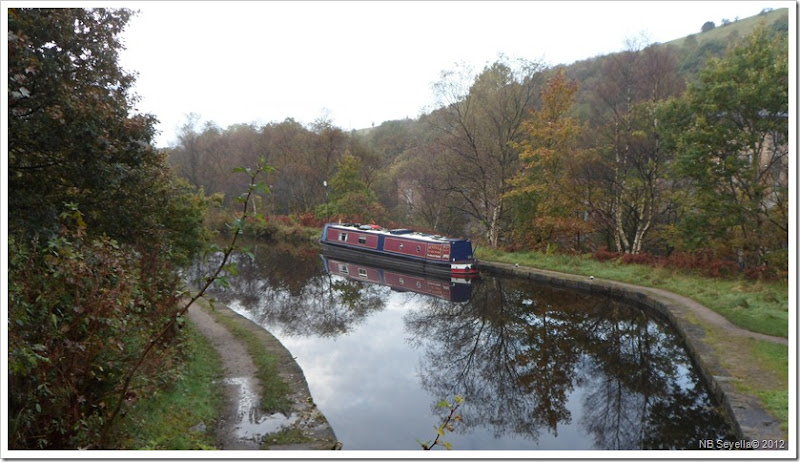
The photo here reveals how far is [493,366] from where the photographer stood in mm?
8984

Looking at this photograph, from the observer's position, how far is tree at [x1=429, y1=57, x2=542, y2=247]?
20422mm

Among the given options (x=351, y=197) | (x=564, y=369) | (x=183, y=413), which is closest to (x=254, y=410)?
(x=183, y=413)

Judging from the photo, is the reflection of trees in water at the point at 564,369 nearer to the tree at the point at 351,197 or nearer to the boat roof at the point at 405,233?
the boat roof at the point at 405,233

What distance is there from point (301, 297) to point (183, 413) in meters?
9.53

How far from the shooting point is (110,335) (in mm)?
4113

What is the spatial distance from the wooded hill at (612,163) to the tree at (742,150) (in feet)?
0.11

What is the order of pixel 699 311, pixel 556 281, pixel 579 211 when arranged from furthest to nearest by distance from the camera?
pixel 579 211 < pixel 556 281 < pixel 699 311

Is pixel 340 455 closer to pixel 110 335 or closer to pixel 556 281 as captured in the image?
pixel 110 335

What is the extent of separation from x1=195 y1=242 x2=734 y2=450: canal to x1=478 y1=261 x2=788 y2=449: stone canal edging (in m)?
0.30

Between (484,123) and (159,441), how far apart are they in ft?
62.1

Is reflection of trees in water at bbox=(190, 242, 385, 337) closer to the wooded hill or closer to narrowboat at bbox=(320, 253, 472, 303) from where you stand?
narrowboat at bbox=(320, 253, 472, 303)

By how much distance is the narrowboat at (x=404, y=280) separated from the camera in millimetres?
15525

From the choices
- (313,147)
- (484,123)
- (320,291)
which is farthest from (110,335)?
(313,147)

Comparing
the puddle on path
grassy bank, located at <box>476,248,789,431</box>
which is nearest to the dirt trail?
the puddle on path
